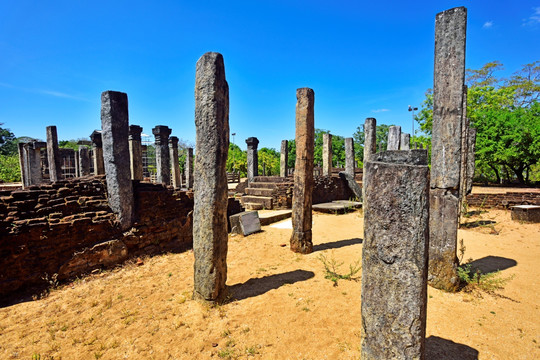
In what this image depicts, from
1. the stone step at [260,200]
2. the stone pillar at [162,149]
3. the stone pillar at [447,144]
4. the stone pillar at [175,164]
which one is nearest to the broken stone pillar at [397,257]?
the stone pillar at [447,144]

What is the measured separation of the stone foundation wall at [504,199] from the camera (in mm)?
10528

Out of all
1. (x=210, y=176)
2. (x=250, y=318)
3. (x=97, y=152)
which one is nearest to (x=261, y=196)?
(x=97, y=152)

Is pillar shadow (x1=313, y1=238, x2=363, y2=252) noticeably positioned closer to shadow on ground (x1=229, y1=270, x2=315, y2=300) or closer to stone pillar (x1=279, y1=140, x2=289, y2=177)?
shadow on ground (x1=229, y1=270, x2=315, y2=300)

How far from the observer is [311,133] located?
20.7 feet

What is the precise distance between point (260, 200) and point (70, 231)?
299 inches

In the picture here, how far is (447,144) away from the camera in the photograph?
14.7ft

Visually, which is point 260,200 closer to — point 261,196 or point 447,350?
point 261,196

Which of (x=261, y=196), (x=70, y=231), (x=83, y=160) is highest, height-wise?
(x=83, y=160)

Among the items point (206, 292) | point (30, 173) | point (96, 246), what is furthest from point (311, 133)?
point (30, 173)

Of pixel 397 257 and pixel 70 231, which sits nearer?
pixel 397 257

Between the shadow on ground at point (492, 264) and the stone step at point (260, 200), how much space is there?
7631 millimetres

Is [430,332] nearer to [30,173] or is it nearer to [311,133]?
[311,133]

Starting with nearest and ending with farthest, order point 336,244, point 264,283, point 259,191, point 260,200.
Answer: point 264,283, point 336,244, point 260,200, point 259,191

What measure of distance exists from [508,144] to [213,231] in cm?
2130
